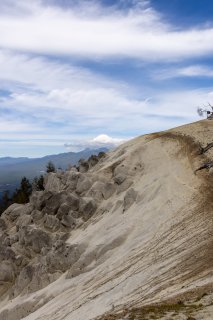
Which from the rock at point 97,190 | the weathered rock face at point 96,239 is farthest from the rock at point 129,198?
the rock at point 97,190

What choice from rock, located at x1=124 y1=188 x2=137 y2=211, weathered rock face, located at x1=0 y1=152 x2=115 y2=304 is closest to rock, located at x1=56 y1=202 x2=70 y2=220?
weathered rock face, located at x1=0 y1=152 x2=115 y2=304

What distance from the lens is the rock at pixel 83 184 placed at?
234ft

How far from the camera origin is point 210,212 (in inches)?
1772

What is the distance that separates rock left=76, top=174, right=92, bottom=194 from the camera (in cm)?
7144

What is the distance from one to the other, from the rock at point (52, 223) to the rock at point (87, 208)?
5062 mm

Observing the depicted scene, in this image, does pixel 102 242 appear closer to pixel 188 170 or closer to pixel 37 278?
pixel 37 278

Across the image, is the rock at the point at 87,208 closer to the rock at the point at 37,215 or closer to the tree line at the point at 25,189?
the rock at the point at 37,215

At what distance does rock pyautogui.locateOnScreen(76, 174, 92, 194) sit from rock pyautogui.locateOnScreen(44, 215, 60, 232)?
6626 mm

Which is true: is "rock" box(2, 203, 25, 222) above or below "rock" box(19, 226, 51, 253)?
above

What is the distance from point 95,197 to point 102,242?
15.6 meters

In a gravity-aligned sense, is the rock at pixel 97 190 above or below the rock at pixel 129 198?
above

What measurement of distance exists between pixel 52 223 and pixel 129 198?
1711 centimetres

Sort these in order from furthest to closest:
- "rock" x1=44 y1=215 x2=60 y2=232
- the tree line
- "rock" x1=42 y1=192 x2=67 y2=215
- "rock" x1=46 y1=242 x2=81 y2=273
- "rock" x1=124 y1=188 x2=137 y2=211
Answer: the tree line, "rock" x1=42 y1=192 x2=67 y2=215, "rock" x1=44 y1=215 x2=60 y2=232, "rock" x1=124 y1=188 x2=137 y2=211, "rock" x1=46 y1=242 x2=81 y2=273

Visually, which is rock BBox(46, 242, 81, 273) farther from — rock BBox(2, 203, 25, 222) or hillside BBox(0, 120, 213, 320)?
rock BBox(2, 203, 25, 222)
